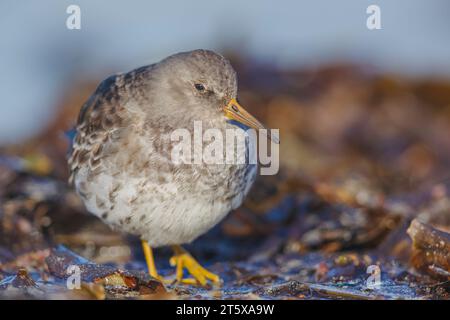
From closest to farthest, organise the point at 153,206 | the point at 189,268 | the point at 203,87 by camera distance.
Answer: the point at 153,206 < the point at 203,87 < the point at 189,268

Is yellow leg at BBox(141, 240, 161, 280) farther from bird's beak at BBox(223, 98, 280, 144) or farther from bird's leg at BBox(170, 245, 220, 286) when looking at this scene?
bird's beak at BBox(223, 98, 280, 144)

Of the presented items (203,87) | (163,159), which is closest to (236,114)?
(203,87)

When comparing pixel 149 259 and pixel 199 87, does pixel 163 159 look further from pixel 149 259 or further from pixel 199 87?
pixel 149 259

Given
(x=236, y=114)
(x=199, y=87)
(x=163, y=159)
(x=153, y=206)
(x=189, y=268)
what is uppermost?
(x=199, y=87)

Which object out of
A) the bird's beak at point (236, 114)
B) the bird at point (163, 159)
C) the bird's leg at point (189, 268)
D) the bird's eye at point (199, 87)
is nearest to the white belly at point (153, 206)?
the bird at point (163, 159)

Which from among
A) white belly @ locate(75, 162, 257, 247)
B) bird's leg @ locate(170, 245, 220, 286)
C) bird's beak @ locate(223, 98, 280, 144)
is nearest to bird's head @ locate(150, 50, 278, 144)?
bird's beak @ locate(223, 98, 280, 144)

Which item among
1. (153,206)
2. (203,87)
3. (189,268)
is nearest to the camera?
(153,206)
